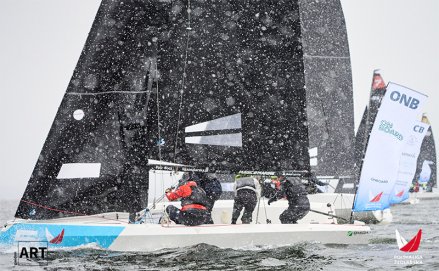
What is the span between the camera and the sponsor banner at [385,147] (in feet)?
37.3

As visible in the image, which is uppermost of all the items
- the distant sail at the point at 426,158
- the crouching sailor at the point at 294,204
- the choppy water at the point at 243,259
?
the distant sail at the point at 426,158

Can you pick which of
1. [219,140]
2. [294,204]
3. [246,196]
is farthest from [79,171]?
[294,204]

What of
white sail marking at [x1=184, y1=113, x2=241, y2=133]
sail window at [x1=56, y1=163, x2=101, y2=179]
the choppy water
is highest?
white sail marking at [x1=184, y1=113, x2=241, y2=133]

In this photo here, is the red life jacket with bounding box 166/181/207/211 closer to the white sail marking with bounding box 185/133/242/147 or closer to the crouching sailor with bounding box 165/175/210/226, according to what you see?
the crouching sailor with bounding box 165/175/210/226

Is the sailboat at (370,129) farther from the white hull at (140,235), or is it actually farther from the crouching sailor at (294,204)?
the white hull at (140,235)

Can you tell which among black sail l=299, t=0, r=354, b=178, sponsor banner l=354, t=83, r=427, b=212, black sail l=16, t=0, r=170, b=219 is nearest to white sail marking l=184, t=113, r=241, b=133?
black sail l=16, t=0, r=170, b=219

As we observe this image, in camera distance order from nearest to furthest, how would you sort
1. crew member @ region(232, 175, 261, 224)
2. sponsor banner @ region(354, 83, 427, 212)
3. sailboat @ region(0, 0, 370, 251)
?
sailboat @ region(0, 0, 370, 251), crew member @ region(232, 175, 261, 224), sponsor banner @ region(354, 83, 427, 212)

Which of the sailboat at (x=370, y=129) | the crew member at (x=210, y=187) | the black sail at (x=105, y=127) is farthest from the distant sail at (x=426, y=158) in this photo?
the black sail at (x=105, y=127)

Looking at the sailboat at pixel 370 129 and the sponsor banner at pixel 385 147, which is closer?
the sponsor banner at pixel 385 147

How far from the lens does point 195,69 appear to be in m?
9.82

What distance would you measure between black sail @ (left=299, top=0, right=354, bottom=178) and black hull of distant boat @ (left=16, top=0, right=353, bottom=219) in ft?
24.6

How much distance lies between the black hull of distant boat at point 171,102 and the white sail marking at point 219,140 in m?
0.02

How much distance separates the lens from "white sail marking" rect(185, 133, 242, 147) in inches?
380

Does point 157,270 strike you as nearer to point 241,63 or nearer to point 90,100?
point 90,100
